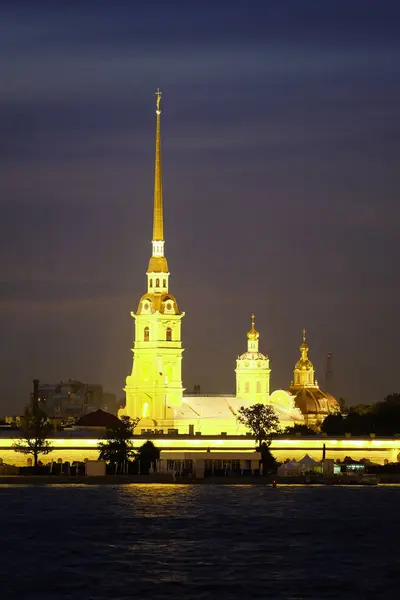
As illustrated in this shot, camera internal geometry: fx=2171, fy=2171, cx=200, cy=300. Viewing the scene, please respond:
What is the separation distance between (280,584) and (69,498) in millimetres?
74209

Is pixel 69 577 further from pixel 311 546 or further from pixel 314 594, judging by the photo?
pixel 311 546

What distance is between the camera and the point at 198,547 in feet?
373

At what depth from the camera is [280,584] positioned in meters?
96.0

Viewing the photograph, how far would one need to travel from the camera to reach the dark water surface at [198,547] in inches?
3740

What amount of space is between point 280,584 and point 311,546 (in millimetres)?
19651

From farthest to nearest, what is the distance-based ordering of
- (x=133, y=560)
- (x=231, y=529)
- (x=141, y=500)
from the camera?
(x=141, y=500), (x=231, y=529), (x=133, y=560)

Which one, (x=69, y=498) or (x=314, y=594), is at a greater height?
(x=69, y=498)

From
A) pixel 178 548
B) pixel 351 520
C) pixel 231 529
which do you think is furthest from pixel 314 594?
pixel 351 520

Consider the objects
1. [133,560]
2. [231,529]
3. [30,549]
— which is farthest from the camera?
[231,529]

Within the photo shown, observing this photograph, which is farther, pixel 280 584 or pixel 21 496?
pixel 21 496

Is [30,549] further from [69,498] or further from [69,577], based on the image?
[69,498]

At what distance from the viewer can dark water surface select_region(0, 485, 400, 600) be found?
9500 centimetres

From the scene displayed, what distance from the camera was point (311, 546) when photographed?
115500mm

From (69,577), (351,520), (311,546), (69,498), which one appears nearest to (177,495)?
(69,498)
